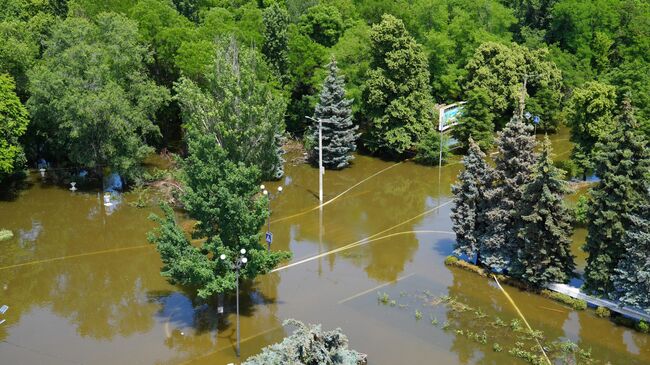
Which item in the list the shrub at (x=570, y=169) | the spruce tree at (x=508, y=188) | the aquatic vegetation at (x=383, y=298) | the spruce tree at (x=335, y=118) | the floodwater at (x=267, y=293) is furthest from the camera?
the spruce tree at (x=335, y=118)

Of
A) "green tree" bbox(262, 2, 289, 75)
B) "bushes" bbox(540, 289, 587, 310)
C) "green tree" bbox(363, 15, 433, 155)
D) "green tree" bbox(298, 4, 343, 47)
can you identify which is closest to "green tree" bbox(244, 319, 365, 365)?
"bushes" bbox(540, 289, 587, 310)

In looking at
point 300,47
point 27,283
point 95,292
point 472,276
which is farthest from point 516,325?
point 300,47

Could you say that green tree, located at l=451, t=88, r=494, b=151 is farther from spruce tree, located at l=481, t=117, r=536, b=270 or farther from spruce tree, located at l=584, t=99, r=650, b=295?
spruce tree, located at l=584, t=99, r=650, b=295

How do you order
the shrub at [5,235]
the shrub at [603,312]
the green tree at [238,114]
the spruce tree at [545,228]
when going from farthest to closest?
1. the shrub at [5,235]
2. the green tree at [238,114]
3. the spruce tree at [545,228]
4. the shrub at [603,312]

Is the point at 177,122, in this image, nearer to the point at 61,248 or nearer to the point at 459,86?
the point at 61,248

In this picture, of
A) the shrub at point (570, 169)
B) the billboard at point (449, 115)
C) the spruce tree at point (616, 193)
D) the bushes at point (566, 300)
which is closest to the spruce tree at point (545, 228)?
the bushes at point (566, 300)

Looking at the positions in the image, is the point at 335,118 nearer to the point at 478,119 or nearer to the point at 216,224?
the point at 478,119

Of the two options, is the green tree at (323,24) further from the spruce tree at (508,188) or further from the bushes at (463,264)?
the bushes at (463,264)
